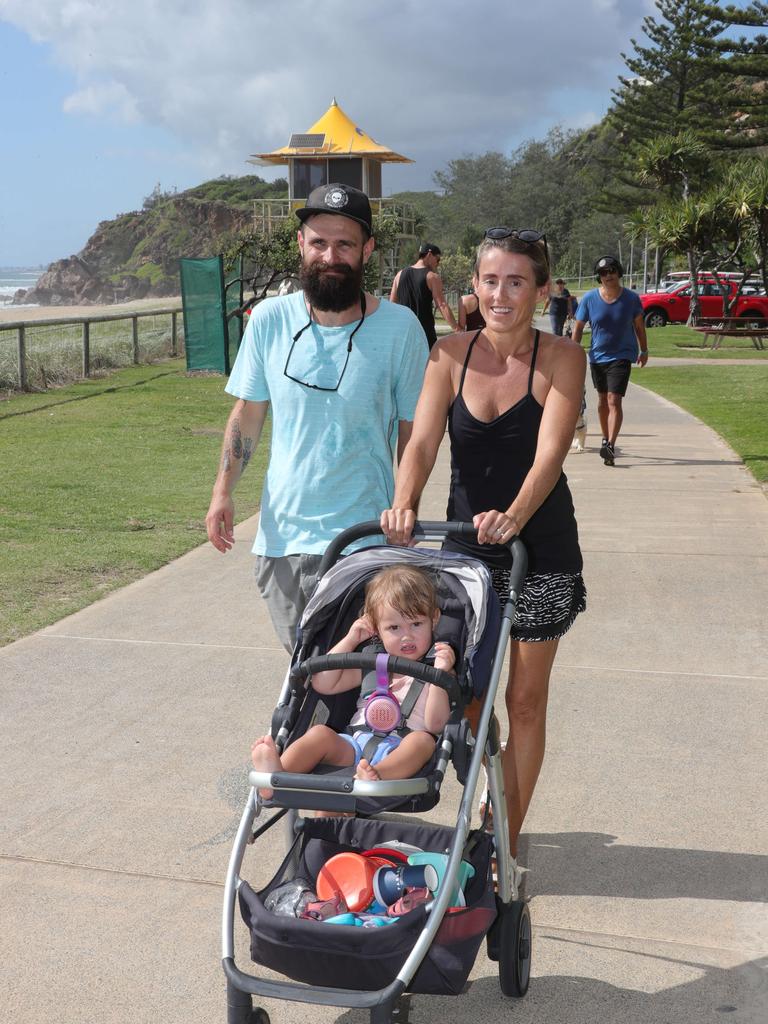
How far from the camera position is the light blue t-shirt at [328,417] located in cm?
368

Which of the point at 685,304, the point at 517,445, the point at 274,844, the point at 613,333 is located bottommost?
the point at 274,844

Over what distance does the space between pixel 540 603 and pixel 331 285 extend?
3.82ft

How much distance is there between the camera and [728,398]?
17094 millimetres

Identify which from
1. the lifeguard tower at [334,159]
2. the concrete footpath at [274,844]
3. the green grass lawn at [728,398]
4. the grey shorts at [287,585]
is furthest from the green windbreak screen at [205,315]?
the lifeguard tower at [334,159]

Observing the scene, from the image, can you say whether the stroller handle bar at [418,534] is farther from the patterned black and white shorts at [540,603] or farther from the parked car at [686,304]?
the parked car at [686,304]

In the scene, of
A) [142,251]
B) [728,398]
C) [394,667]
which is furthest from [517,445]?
[142,251]

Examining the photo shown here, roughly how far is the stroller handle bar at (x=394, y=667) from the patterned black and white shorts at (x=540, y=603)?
0.61 m

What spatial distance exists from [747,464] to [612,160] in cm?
5683

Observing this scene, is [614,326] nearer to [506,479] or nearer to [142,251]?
[506,479]

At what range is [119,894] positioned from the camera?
353 cm

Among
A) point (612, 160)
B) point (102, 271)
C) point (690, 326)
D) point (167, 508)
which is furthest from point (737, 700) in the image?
point (102, 271)

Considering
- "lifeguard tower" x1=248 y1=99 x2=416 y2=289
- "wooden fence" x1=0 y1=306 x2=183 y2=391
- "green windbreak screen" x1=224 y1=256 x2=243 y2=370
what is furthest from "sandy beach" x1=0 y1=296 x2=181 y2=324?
"wooden fence" x1=0 y1=306 x2=183 y2=391

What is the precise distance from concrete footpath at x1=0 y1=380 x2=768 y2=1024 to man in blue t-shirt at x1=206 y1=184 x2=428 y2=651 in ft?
3.08

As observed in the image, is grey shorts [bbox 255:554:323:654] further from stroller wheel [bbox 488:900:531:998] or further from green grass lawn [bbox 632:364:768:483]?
green grass lawn [bbox 632:364:768:483]
